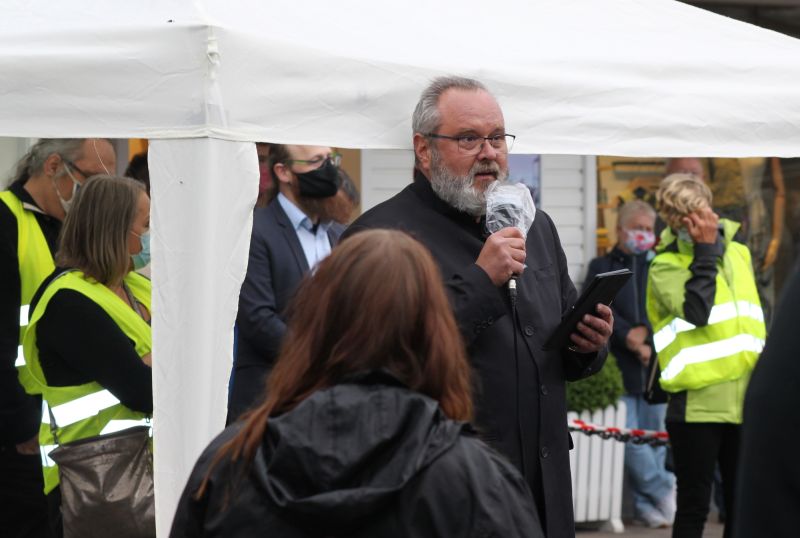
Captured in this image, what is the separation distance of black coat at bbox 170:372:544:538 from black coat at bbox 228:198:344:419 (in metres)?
3.03

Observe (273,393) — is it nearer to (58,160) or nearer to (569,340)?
(569,340)

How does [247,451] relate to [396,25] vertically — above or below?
below

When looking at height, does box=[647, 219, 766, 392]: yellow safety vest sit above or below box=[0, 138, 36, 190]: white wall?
below

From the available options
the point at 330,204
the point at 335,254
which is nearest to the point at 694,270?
the point at 330,204

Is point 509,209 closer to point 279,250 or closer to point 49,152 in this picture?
point 279,250

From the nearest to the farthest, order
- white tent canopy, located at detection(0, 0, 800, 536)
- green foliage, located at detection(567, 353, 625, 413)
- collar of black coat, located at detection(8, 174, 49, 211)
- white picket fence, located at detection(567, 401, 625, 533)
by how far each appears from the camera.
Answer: white tent canopy, located at detection(0, 0, 800, 536)
collar of black coat, located at detection(8, 174, 49, 211)
green foliage, located at detection(567, 353, 625, 413)
white picket fence, located at detection(567, 401, 625, 533)

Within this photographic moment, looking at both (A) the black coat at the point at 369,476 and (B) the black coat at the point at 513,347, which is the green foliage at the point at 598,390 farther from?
(A) the black coat at the point at 369,476

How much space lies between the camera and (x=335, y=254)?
2.33 meters

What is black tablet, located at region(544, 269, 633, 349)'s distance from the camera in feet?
12.2

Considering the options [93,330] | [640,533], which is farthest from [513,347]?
[640,533]

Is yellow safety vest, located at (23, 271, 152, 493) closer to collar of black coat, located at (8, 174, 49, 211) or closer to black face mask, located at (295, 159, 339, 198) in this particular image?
collar of black coat, located at (8, 174, 49, 211)

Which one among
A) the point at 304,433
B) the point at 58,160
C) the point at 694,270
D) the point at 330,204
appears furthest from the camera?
the point at 694,270

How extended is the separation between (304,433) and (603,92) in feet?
7.98

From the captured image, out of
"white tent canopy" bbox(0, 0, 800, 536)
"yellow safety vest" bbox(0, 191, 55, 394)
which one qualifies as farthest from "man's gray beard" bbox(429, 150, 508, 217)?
"yellow safety vest" bbox(0, 191, 55, 394)
